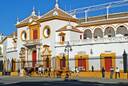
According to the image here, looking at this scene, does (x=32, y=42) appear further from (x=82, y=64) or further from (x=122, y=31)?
(x=122, y=31)

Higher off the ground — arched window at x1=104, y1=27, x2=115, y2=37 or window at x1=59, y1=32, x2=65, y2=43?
arched window at x1=104, y1=27, x2=115, y2=37

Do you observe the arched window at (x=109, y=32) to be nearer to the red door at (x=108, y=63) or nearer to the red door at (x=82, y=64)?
the red door at (x=82, y=64)

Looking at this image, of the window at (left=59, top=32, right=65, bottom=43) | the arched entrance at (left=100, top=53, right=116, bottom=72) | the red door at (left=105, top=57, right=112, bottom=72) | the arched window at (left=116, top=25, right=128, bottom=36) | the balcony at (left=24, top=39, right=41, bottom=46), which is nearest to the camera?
the arched entrance at (left=100, top=53, right=116, bottom=72)

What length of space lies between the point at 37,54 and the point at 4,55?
16802mm

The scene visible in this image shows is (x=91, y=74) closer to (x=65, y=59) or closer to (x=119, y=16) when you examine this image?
(x=65, y=59)

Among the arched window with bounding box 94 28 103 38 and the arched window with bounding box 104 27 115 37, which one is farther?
the arched window with bounding box 94 28 103 38

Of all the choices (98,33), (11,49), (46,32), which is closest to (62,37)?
(46,32)

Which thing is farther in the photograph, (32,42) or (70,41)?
(32,42)

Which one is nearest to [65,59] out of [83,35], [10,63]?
[83,35]

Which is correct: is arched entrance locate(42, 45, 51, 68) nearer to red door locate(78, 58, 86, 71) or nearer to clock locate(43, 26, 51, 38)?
clock locate(43, 26, 51, 38)

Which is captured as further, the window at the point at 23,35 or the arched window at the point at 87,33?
the window at the point at 23,35

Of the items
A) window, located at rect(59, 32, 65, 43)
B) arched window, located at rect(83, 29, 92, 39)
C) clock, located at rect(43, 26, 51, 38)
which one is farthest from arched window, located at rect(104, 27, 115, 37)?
clock, located at rect(43, 26, 51, 38)

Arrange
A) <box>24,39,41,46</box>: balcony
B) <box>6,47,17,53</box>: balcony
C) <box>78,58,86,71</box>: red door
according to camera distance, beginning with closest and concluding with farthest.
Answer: <box>78,58,86,71</box>: red door → <box>24,39,41,46</box>: balcony → <box>6,47,17,53</box>: balcony

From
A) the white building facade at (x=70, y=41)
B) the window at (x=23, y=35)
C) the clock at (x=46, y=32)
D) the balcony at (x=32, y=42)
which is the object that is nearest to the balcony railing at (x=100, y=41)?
the white building facade at (x=70, y=41)
